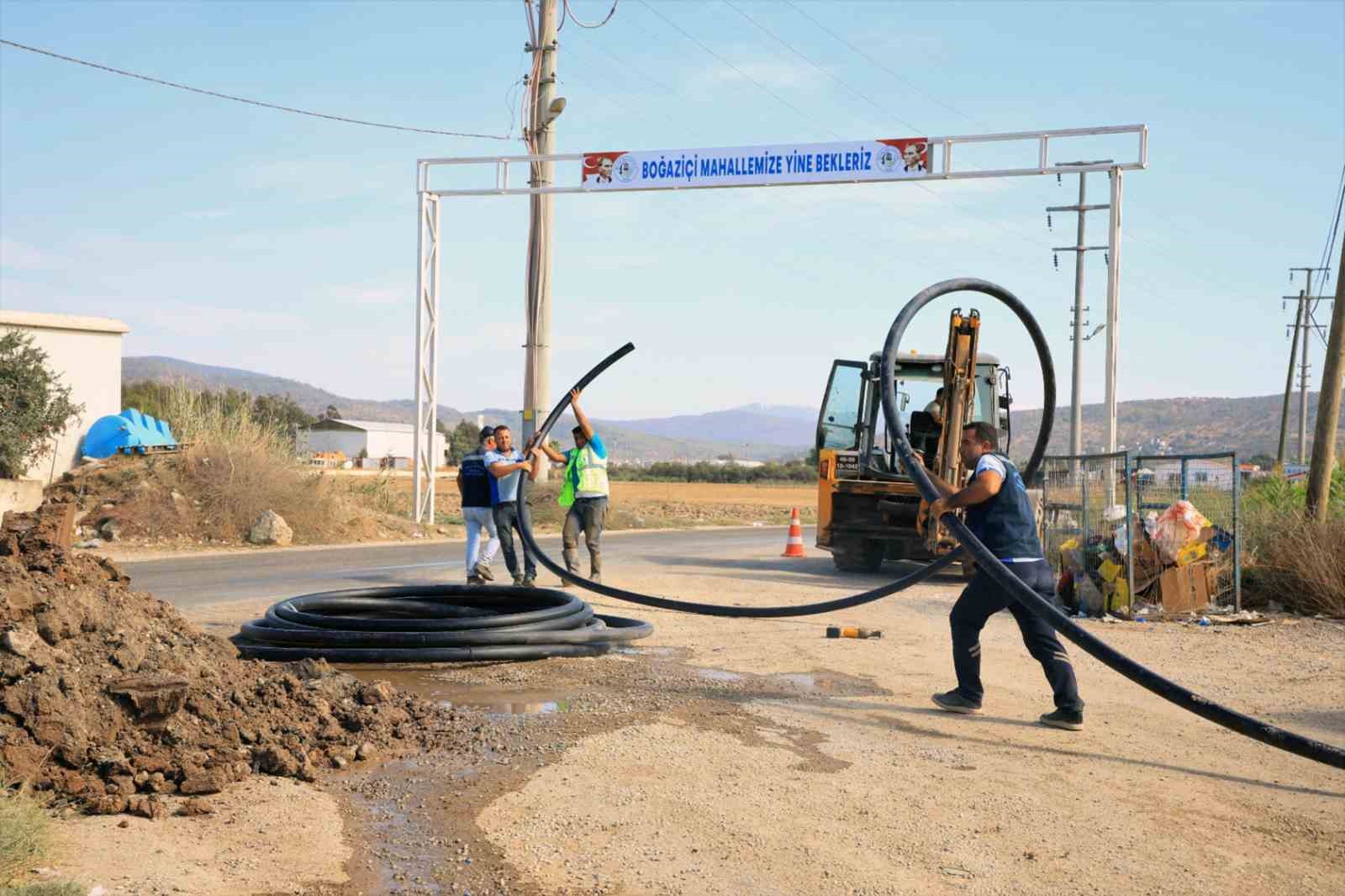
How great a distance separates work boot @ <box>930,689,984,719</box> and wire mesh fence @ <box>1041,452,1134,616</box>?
5090 millimetres

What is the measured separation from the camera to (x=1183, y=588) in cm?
1209

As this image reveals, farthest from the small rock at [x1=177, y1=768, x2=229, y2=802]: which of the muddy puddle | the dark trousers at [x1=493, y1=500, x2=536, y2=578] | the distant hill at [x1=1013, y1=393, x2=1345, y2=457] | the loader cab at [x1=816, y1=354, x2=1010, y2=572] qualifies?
the distant hill at [x1=1013, y1=393, x2=1345, y2=457]

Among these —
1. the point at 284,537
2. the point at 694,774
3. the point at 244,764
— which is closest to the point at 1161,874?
the point at 694,774

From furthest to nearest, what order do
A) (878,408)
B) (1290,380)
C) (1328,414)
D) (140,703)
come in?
1. (1290,380)
2. (878,408)
3. (1328,414)
4. (140,703)

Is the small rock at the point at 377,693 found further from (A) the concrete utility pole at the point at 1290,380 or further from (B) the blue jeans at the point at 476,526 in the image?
(A) the concrete utility pole at the point at 1290,380

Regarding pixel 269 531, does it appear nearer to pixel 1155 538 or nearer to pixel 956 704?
pixel 1155 538

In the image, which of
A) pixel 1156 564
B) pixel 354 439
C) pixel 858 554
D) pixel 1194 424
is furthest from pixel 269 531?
pixel 1194 424

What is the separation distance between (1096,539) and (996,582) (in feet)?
20.6

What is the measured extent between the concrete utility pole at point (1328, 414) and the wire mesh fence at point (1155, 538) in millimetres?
2036

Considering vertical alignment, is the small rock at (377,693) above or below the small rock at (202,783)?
above

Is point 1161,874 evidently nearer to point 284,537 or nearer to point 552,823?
point 552,823

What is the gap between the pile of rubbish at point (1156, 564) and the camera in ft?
39.8

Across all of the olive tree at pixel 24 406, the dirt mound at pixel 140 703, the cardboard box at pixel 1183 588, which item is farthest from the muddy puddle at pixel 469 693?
the olive tree at pixel 24 406

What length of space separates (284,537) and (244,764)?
1526 cm
